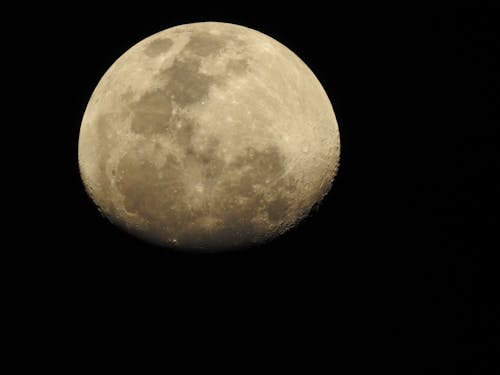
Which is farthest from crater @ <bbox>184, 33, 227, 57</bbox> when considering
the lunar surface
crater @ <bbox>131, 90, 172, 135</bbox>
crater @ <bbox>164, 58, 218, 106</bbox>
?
crater @ <bbox>131, 90, 172, 135</bbox>

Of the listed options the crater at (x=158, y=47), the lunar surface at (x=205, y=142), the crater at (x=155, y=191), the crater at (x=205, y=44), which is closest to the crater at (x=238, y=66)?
the lunar surface at (x=205, y=142)

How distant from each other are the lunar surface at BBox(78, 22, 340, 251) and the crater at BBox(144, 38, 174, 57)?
0.5 inches

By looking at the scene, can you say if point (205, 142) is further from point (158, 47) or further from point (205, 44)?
Result: point (158, 47)

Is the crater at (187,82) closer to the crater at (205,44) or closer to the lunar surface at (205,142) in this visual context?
the lunar surface at (205,142)

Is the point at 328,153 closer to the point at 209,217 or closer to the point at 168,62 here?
the point at 209,217

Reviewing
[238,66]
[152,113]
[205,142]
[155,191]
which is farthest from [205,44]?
[155,191]

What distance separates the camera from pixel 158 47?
167 inches

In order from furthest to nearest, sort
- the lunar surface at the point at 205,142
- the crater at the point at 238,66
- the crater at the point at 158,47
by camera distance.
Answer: the crater at the point at 158,47 → the crater at the point at 238,66 → the lunar surface at the point at 205,142

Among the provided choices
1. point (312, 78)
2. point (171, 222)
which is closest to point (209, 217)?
point (171, 222)

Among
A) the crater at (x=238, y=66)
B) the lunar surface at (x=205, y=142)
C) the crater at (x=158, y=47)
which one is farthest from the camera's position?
the crater at (x=158, y=47)

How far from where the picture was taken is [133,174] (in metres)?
3.99

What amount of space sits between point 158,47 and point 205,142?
3.08ft

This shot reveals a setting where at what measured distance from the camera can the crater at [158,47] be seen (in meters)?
4.21

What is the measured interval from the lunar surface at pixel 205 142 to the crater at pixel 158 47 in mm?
12
